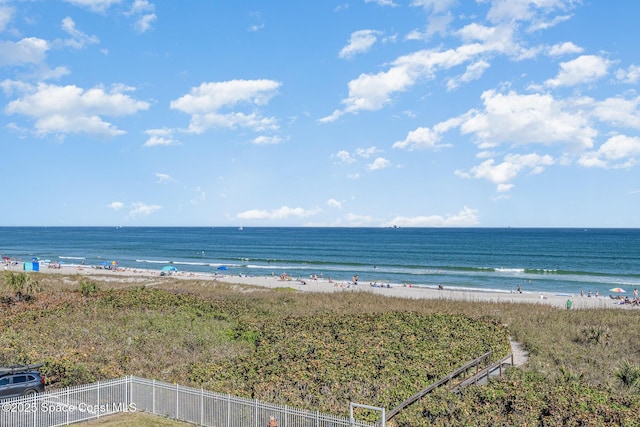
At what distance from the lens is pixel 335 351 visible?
81.7 feet

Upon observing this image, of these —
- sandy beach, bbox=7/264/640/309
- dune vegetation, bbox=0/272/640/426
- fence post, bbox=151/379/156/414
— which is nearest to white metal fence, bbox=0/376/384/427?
fence post, bbox=151/379/156/414

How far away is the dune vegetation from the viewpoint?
17812 mm

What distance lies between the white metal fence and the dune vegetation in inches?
52.3

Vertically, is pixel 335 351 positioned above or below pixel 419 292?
above

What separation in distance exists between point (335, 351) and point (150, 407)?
8.85m

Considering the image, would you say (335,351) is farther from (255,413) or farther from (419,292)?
(419,292)

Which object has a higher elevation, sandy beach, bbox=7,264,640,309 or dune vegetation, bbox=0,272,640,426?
dune vegetation, bbox=0,272,640,426

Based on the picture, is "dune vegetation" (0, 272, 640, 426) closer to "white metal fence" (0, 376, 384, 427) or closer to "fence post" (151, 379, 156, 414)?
"white metal fence" (0, 376, 384, 427)

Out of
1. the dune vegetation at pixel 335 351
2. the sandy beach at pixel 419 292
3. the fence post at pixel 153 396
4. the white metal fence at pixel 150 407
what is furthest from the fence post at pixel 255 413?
the sandy beach at pixel 419 292

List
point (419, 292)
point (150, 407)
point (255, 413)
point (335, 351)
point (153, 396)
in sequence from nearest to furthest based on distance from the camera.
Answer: point (255, 413) → point (153, 396) → point (150, 407) → point (335, 351) → point (419, 292)

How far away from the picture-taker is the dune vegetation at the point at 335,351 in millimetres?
17812

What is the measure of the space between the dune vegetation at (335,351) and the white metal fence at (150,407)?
133 cm

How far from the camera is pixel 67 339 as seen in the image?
27016 mm

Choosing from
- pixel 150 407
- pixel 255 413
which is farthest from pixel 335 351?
pixel 150 407
